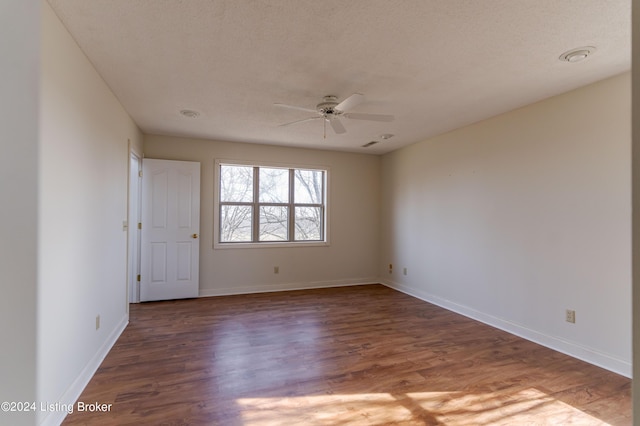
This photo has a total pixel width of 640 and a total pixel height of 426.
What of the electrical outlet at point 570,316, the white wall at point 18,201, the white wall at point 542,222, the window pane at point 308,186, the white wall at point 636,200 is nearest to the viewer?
the white wall at point 636,200

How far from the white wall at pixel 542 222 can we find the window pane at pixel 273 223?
7.75ft

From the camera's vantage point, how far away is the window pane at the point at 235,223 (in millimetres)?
5141

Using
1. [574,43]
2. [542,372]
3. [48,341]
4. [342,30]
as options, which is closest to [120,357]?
[48,341]

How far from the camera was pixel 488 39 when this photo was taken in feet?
6.87

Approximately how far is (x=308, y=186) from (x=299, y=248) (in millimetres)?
1136

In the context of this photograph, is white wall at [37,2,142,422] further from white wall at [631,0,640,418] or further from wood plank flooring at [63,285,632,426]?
white wall at [631,0,640,418]

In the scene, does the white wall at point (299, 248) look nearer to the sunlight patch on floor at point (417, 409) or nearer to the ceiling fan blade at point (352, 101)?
the ceiling fan blade at point (352, 101)

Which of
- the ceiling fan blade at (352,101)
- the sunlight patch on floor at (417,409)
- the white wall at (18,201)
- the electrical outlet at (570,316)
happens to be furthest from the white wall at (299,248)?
the electrical outlet at (570,316)

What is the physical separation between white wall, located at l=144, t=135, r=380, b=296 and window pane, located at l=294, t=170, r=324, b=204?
0.21 m

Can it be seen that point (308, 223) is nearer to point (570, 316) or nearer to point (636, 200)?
point (570, 316)

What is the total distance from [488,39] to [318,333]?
3013 mm

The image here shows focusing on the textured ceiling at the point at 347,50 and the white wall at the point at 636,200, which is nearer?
the white wall at the point at 636,200

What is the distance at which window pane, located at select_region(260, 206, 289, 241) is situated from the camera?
5.38 m

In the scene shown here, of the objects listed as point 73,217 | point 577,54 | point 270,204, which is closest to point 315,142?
point 270,204
